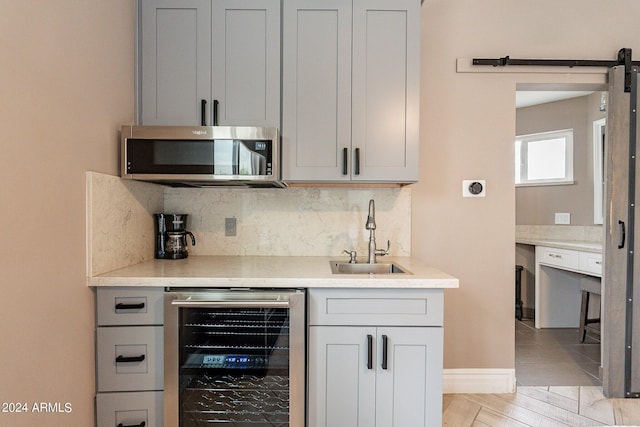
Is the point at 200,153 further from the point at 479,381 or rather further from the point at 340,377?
the point at 479,381

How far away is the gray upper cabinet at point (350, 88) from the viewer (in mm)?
1925

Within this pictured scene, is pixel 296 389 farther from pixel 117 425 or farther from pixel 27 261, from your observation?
pixel 27 261

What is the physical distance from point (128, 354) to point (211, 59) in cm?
156

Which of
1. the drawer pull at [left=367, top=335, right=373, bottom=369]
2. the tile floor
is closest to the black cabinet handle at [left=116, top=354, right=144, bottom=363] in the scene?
the drawer pull at [left=367, top=335, right=373, bottom=369]

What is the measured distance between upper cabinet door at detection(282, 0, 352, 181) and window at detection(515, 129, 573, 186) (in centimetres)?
335

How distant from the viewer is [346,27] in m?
1.93

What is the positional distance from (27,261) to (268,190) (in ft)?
4.41

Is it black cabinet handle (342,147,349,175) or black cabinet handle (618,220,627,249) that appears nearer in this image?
black cabinet handle (342,147,349,175)

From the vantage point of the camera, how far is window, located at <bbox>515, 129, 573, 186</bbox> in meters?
A: 4.01

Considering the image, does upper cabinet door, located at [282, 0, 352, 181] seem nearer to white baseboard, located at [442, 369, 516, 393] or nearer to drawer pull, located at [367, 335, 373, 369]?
drawer pull, located at [367, 335, 373, 369]

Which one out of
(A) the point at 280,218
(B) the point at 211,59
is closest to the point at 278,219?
(A) the point at 280,218

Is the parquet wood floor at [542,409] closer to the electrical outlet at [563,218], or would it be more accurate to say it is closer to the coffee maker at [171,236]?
the coffee maker at [171,236]

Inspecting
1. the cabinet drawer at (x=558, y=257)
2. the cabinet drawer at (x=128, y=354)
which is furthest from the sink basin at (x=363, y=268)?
the cabinet drawer at (x=558, y=257)

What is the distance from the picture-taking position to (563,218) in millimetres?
3961
